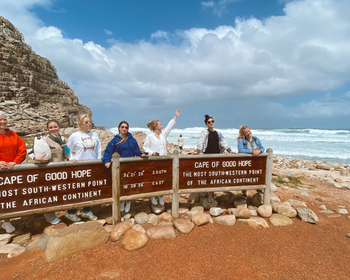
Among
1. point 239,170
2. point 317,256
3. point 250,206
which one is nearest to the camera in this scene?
point 317,256

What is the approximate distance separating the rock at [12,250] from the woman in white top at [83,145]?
0.88 metres

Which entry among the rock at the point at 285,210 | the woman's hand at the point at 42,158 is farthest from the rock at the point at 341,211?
the woman's hand at the point at 42,158

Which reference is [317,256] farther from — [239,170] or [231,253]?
[239,170]

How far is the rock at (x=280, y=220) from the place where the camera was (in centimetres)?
413

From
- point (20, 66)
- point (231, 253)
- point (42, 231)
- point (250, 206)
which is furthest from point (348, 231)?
point (20, 66)

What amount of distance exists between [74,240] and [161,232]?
4.78 ft

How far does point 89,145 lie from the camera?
3.96 metres

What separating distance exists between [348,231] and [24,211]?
6225mm

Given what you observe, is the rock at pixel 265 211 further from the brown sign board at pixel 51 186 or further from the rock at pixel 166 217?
the brown sign board at pixel 51 186

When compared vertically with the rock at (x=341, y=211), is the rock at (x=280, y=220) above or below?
above

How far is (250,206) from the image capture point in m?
4.91

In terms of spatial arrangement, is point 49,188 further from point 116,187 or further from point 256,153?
point 256,153

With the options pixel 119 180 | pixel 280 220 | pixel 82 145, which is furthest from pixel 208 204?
pixel 82 145

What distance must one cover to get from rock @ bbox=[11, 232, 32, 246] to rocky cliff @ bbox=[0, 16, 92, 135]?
23.5 m
